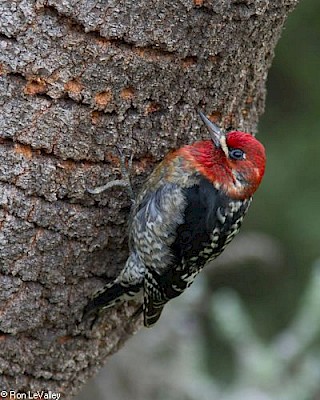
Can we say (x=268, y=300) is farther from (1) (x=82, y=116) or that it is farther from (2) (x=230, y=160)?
(1) (x=82, y=116)

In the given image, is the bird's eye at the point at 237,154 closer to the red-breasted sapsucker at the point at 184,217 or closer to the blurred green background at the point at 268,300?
the red-breasted sapsucker at the point at 184,217

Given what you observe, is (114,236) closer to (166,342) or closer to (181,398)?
(166,342)

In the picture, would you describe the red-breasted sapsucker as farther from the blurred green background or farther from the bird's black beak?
the blurred green background

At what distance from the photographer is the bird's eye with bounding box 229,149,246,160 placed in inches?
122

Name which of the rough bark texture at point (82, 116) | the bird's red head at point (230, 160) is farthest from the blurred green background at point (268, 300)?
the rough bark texture at point (82, 116)

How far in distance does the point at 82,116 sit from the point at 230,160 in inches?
29.0

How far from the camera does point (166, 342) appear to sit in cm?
462

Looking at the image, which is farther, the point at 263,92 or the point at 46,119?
the point at 263,92

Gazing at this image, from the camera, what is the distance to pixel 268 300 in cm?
676

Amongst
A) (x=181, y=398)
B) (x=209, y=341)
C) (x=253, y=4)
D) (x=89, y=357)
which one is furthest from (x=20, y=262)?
(x=209, y=341)

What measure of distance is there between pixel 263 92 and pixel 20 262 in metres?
1.20

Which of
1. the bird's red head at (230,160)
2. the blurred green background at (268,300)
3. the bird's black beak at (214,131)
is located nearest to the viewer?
the bird's black beak at (214,131)

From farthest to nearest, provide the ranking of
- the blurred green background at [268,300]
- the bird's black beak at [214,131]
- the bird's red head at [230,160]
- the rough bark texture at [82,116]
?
the blurred green background at [268,300] < the bird's red head at [230,160] < the bird's black beak at [214,131] < the rough bark texture at [82,116]

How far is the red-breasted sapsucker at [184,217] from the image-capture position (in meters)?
3.04
